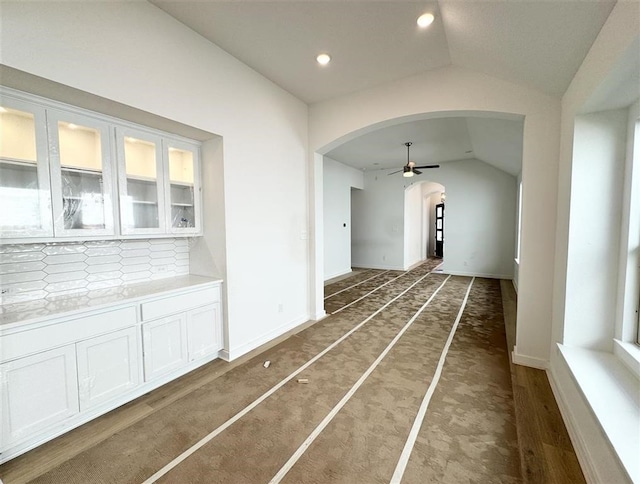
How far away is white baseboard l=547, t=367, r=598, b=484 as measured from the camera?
152cm

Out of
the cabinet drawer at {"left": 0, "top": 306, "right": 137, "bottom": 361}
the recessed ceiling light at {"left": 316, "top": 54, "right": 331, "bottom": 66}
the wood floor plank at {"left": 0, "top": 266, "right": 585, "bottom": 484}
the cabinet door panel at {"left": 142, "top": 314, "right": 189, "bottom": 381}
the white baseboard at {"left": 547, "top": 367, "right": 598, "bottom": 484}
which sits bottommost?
the wood floor plank at {"left": 0, "top": 266, "right": 585, "bottom": 484}

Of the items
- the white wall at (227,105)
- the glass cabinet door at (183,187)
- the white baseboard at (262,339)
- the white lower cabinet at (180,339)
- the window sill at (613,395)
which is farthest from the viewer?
the white baseboard at (262,339)

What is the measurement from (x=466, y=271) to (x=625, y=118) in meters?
6.21

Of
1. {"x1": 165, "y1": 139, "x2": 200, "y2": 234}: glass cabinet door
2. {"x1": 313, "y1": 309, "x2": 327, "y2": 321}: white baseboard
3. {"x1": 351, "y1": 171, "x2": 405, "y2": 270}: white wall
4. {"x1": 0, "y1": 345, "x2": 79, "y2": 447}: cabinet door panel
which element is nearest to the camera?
{"x1": 0, "y1": 345, "x2": 79, "y2": 447}: cabinet door panel

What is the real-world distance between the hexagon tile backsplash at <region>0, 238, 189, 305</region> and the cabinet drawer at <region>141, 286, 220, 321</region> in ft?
1.86

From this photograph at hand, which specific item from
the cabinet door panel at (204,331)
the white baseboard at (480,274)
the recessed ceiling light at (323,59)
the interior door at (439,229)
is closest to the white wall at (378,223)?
the white baseboard at (480,274)

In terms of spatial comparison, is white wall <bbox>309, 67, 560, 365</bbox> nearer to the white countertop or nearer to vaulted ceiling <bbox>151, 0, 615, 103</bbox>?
vaulted ceiling <bbox>151, 0, 615, 103</bbox>

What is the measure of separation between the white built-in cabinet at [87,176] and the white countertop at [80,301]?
18.9 inches

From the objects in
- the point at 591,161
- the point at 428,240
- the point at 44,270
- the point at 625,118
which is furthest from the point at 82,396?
the point at 428,240

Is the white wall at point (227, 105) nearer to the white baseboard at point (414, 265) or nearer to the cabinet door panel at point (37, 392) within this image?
the cabinet door panel at point (37, 392)

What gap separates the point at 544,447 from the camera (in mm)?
1752

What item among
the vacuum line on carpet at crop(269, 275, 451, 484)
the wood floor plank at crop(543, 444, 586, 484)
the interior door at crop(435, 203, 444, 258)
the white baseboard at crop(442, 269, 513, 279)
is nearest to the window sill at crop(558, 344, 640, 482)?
the wood floor plank at crop(543, 444, 586, 484)

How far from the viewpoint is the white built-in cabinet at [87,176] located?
1832mm

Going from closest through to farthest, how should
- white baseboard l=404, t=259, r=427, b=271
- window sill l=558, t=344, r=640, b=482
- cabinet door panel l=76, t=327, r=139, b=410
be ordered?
1. window sill l=558, t=344, r=640, b=482
2. cabinet door panel l=76, t=327, r=139, b=410
3. white baseboard l=404, t=259, r=427, b=271
